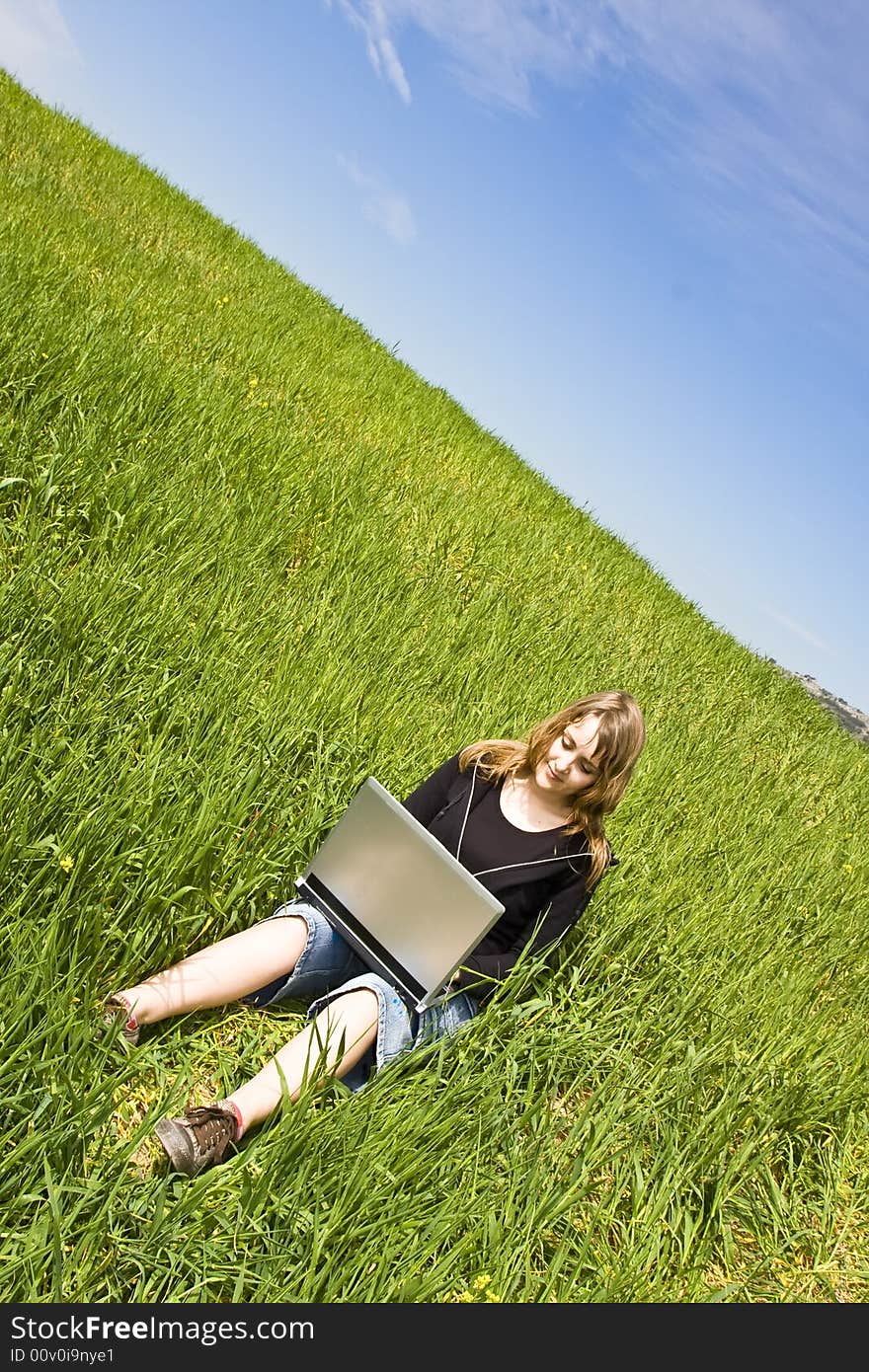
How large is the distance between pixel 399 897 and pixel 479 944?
0.45 metres

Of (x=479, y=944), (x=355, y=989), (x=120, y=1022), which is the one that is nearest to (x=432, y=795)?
(x=479, y=944)

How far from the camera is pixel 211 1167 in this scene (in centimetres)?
211

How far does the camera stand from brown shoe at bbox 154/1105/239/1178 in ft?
6.75

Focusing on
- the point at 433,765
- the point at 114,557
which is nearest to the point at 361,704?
the point at 433,765

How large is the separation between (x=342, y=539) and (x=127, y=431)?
47.6 inches

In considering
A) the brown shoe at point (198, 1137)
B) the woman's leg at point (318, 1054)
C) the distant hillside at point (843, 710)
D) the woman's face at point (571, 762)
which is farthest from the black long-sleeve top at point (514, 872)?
the distant hillside at point (843, 710)

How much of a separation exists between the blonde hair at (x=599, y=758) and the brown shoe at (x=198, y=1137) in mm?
1307

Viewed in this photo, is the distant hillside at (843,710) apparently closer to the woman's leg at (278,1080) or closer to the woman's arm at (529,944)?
the woman's arm at (529,944)

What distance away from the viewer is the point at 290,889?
3.07 metres

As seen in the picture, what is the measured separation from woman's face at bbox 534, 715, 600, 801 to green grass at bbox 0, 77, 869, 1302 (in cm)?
60

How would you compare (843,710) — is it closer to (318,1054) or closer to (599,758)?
(599,758)

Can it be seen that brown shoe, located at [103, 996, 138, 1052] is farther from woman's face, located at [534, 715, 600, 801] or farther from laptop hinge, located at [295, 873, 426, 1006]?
woman's face, located at [534, 715, 600, 801]

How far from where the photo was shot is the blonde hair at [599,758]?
297 cm

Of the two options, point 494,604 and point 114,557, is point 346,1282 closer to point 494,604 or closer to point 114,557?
point 114,557
